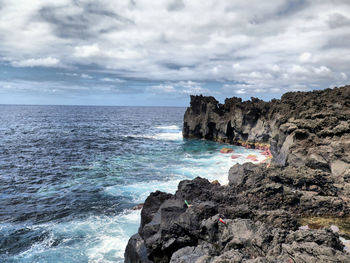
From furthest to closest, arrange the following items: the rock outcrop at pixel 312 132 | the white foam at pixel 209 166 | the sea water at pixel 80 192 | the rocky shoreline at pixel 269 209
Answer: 1. the white foam at pixel 209 166
2. the rock outcrop at pixel 312 132
3. the sea water at pixel 80 192
4. the rocky shoreline at pixel 269 209

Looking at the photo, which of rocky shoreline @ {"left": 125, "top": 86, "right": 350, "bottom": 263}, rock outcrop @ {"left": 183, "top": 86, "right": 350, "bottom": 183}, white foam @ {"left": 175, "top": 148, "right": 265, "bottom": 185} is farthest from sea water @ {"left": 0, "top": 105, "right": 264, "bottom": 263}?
rock outcrop @ {"left": 183, "top": 86, "right": 350, "bottom": 183}

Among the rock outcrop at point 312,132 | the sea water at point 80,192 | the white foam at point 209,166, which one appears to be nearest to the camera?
the sea water at point 80,192

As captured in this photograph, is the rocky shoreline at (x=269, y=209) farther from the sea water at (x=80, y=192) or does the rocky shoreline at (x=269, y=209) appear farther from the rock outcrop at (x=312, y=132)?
the sea water at (x=80, y=192)

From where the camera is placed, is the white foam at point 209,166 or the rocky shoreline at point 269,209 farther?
the white foam at point 209,166

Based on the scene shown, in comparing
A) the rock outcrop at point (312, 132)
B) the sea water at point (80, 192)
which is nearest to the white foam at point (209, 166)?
the sea water at point (80, 192)

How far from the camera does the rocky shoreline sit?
9.05m

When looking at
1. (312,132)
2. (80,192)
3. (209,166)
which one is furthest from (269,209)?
(209,166)

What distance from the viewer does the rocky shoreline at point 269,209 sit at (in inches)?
356

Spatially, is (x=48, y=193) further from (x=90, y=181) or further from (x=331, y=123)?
(x=331, y=123)

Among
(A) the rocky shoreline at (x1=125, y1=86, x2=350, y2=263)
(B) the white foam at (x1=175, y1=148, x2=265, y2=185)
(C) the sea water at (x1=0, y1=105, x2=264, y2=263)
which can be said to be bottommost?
(C) the sea water at (x1=0, y1=105, x2=264, y2=263)

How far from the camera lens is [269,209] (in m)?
15.7

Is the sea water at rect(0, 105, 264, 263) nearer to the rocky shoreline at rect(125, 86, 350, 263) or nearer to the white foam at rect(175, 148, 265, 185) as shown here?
the white foam at rect(175, 148, 265, 185)

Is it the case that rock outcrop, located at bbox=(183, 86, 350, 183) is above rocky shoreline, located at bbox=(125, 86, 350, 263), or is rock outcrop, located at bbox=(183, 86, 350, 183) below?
above

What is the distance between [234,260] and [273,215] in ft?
19.4
